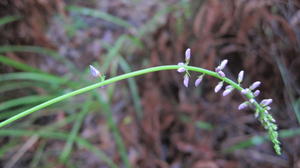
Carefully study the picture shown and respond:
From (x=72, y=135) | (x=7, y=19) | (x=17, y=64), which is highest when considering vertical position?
(x=7, y=19)

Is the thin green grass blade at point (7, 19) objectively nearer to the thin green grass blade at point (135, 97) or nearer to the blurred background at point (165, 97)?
the blurred background at point (165, 97)

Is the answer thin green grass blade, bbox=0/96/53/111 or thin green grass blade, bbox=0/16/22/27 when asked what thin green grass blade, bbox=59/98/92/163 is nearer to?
thin green grass blade, bbox=0/96/53/111

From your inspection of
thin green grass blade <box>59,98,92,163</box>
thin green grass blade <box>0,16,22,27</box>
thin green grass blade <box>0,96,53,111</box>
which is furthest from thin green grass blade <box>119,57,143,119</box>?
thin green grass blade <box>0,16,22,27</box>

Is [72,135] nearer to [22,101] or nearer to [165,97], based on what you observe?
[22,101]

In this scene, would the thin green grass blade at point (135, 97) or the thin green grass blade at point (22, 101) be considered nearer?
the thin green grass blade at point (22, 101)

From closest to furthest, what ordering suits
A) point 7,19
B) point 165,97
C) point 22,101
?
point 7,19, point 22,101, point 165,97

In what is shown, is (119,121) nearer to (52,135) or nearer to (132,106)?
(132,106)

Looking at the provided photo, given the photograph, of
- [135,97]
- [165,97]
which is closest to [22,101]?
[135,97]

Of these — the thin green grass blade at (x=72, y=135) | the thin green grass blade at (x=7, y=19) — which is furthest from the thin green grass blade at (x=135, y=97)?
the thin green grass blade at (x=7, y=19)

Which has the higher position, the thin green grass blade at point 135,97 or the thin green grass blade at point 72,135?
the thin green grass blade at point 135,97
